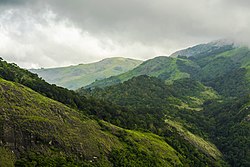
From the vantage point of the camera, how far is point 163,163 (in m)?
185

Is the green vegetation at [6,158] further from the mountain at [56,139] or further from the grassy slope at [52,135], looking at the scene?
the grassy slope at [52,135]

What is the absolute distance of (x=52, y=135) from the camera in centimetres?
14412

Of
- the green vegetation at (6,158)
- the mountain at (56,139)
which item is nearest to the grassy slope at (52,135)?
the mountain at (56,139)

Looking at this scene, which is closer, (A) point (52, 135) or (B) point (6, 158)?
(B) point (6, 158)

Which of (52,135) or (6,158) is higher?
(52,135)

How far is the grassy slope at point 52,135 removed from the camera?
430ft

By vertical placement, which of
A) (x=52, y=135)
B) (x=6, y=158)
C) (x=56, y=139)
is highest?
(x=52, y=135)

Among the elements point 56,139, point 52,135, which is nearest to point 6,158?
point 52,135

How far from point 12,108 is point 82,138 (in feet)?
123

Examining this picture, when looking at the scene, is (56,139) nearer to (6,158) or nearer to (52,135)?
(52,135)

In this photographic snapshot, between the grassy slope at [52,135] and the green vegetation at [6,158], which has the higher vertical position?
the grassy slope at [52,135]

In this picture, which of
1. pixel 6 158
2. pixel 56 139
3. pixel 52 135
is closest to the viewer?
pixel 6 158

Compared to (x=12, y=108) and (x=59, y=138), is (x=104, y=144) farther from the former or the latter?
(x=12, y=108)

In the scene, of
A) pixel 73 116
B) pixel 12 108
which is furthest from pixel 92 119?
pixel 12 108
